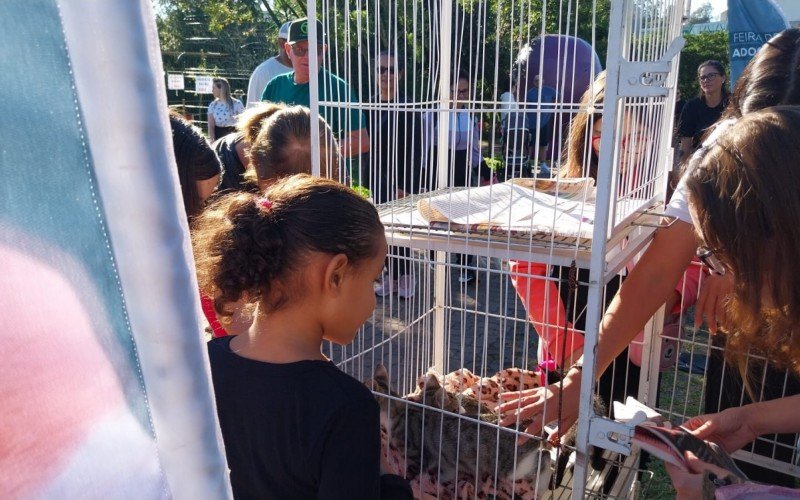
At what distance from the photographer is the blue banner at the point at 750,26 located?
4008mm

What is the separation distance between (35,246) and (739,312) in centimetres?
124

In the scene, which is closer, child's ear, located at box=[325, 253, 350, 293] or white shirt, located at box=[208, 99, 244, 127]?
child's ear, located at box=[325, 253, 350, 293]

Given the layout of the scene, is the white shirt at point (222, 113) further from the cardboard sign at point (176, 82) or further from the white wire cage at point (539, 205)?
the white wire cage at point (539, 205)

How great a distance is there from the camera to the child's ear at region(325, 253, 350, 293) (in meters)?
1.10

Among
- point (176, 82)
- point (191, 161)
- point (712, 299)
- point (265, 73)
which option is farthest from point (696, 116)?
point (176, 82)

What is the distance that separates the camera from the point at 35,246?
406 millimetres

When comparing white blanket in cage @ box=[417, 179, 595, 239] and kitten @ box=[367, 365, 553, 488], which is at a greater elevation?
white blanket in cage @ box=[417, 179, 595, 239]

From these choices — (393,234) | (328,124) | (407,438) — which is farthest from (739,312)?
(328,124)

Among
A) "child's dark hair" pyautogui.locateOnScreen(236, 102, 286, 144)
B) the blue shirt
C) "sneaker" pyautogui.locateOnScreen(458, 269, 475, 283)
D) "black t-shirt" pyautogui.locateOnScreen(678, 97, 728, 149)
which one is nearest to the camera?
the blue shirt

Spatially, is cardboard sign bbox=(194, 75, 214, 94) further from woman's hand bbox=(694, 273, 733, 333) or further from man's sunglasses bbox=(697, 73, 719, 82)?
woman's hand bbox=(694, 273, 733, 333)

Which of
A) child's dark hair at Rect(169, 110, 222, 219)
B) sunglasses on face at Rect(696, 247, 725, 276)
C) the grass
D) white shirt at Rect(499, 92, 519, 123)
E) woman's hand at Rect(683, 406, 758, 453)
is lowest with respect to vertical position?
the grass

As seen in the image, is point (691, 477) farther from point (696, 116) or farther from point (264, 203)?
point (696, 116)

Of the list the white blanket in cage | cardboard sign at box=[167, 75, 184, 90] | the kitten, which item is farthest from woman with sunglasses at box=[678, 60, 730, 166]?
cardboard sign at box=[167, 75, 184, 90]

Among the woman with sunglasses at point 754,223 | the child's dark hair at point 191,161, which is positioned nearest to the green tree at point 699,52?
the child's dark hair at point 191,161
